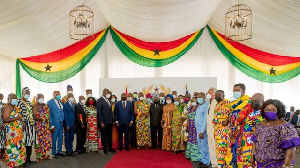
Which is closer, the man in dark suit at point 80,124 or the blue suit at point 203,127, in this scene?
the blue suit at point 203,127

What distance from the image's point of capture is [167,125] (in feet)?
24.8

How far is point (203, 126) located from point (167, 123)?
1950mm

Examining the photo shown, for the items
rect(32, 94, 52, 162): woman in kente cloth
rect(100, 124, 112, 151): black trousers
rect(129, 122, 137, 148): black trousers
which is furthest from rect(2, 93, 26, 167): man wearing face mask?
rect(129, 122, 137, 148): black trousers

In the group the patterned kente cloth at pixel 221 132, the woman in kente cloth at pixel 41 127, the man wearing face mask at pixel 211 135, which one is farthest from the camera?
the woman in kente cloth at pixel 41 127

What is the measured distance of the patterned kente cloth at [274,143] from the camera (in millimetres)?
2920

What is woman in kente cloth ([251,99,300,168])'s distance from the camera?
291 centimetres

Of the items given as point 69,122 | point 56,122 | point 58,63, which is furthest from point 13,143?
point 58,63

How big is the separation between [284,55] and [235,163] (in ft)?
22.4

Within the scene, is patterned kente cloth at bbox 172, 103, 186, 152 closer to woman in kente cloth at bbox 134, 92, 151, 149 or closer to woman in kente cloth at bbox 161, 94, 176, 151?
woman in kente cloth at bbox 161, 94, 176, 151

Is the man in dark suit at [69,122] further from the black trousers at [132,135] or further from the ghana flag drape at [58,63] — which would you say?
the ghana flag drape at [58,63]

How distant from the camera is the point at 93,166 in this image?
609 centimetres

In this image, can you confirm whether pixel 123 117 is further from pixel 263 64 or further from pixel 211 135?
pixel 263 64

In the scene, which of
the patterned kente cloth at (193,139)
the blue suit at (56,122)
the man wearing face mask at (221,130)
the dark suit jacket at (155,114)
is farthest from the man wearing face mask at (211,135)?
the blue suit at (56,122)

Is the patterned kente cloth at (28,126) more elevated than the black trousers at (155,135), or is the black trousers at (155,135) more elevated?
the patterned kente cloth at (28,126)
